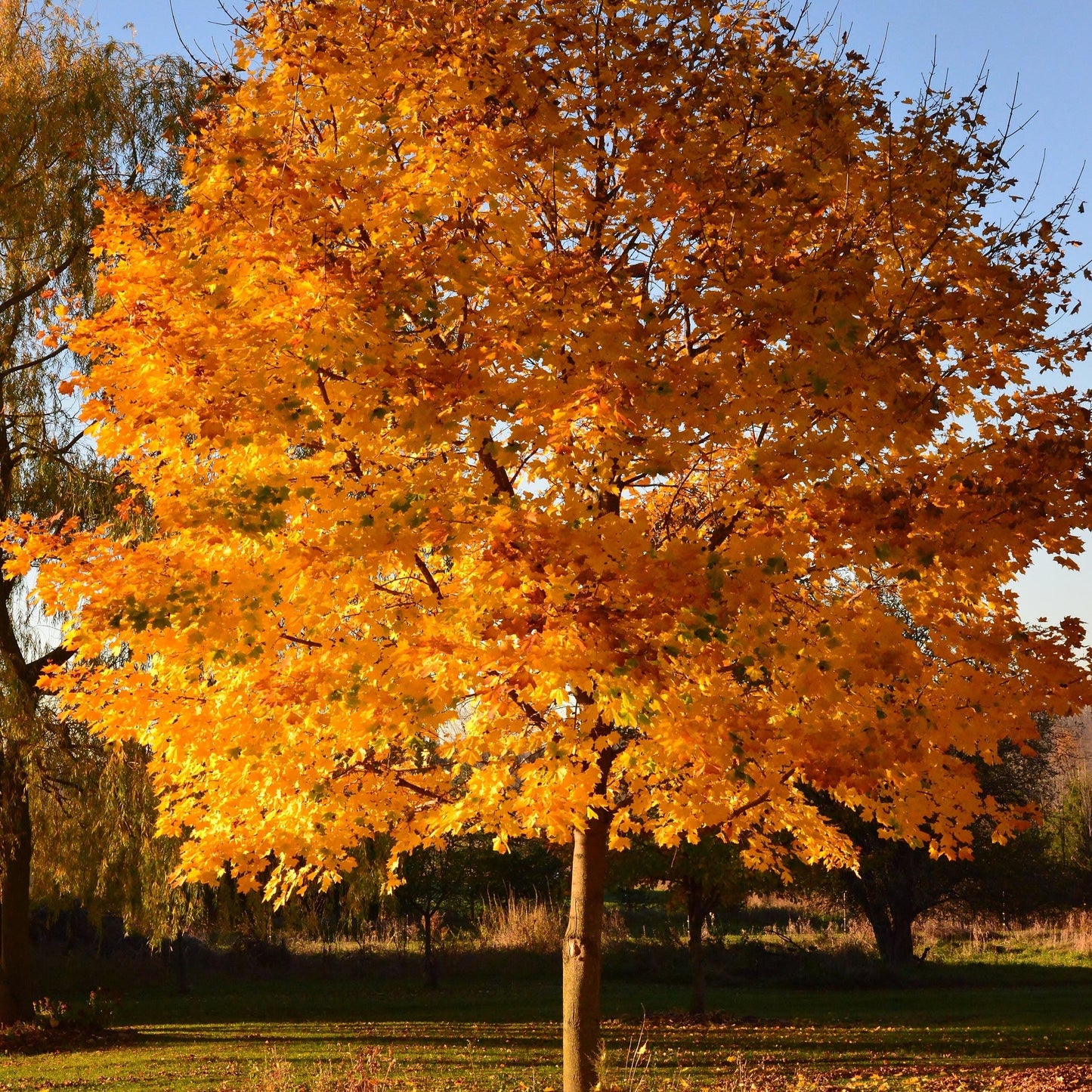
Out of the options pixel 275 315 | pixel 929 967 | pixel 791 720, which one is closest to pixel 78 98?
pixel 275 315

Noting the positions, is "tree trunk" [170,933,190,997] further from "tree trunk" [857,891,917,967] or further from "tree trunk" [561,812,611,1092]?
"tree trunk" [561,812,611,1092]

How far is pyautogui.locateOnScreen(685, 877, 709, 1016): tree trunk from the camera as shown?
60.3 feet

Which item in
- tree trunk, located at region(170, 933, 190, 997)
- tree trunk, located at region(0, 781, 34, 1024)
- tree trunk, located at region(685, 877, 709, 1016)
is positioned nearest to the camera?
tree trunk, located at region(0, 781, 34, 1024)

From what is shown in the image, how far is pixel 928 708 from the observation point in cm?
641

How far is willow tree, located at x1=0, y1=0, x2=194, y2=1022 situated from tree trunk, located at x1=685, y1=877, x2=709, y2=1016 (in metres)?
10.5

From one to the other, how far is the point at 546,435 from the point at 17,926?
12.9 meters

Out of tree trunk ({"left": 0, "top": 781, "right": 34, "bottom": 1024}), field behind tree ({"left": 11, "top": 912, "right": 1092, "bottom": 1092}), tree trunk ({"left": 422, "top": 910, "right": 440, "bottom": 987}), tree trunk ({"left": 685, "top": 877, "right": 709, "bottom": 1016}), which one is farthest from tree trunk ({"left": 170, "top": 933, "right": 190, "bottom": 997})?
tree trunk ({"left": 685, "top": 877, "right": 709, "bottom": 1016})

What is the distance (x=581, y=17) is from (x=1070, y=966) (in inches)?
1097

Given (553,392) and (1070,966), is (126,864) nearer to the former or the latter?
(553,392)

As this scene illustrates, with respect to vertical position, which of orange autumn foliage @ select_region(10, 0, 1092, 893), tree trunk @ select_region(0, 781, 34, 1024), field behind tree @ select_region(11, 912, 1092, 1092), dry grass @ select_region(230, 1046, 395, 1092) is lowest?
field behind tree @ select_region(11, 912, 1092, 1092)

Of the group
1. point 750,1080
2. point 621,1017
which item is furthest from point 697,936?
point 750,1080

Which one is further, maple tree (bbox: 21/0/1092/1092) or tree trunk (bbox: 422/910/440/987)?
tree trunk (bbox: 422/910/440/987)

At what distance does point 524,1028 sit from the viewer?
16578 mm

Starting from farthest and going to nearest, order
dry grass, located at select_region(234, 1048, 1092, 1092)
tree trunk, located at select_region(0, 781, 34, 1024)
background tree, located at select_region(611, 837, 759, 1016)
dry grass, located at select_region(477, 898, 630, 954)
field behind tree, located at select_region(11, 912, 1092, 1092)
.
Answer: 1. dry grass, located at select_region(477, 898, 630, 954)
2. background tree, located at select_region(611, 837, 759, 1016)
3. tree trunk, located at select_region(0, 781, 34, 1024)
4. field behind tree, located at select_region(11, 912, 1092, 1092)
5. dry grass, located at select_region(234, 1048, 1092, 1092)
